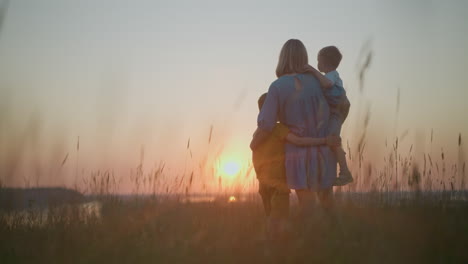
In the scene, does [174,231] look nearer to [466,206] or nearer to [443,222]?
[443,222]

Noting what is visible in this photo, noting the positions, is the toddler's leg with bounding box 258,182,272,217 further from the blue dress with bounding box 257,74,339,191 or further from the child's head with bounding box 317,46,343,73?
the child's head with bounding box 317,46,343,73

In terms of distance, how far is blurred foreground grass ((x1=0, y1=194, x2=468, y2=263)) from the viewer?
291cm

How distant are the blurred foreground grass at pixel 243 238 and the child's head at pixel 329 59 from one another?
1306 millimetres

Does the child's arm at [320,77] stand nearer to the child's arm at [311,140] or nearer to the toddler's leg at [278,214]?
the child's arm at [311,140]

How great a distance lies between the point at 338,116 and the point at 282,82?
19.8 inches

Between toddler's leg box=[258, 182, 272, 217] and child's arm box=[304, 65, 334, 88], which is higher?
child's arm box=[304, 65, 334, 88]

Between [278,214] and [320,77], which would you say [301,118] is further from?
[278,214]

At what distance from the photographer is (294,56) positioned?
132 inches

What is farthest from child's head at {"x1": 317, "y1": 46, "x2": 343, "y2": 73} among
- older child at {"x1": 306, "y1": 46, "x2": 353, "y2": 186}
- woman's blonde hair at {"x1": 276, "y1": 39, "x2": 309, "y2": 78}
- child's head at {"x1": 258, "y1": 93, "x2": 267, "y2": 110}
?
child's head at {"x1": 258, "y1": 93, "x2": 267, "y2": 110}

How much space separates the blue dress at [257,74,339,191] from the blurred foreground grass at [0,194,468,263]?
0.98ft

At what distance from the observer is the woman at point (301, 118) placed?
10.8 feet

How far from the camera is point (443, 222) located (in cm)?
365

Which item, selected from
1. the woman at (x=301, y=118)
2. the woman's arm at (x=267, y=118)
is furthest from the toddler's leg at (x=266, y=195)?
the woman's arm at (x=267, y=118)

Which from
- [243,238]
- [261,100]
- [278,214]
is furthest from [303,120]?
[243,238]
